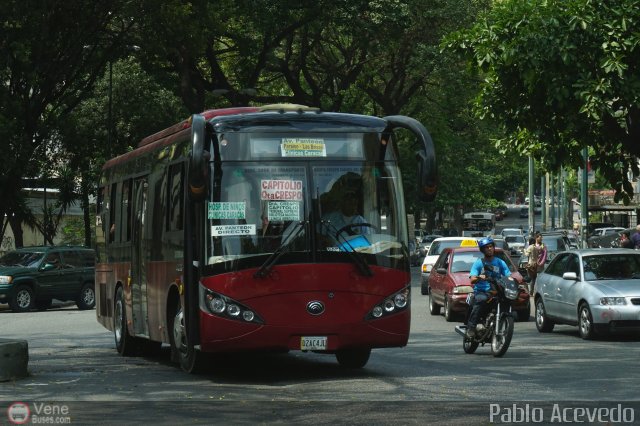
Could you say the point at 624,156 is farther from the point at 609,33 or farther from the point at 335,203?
the point at 335,203

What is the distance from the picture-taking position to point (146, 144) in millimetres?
17250

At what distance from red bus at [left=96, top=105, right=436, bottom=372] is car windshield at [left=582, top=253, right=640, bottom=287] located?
25.8ft

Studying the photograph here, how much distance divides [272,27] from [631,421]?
2997 centimetres

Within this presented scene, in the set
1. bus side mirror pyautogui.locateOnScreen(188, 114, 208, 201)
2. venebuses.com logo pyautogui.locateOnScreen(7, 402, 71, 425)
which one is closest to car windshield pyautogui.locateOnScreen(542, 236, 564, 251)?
bus side mirror pyautogui.locateOnScreen(188, 114, 208, 201)

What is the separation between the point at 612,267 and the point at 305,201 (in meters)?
9.11

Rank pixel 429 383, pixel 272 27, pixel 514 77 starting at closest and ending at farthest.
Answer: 1. pixel 429 383
2. pixel 514 77
3. pixel 272 27

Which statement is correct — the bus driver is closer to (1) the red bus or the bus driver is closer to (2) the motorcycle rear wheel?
(1) the red bus

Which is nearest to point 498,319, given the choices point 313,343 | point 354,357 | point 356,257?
point 354,357

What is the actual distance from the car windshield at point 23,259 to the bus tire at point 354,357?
19.4 meters

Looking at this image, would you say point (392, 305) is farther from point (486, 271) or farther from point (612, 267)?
point (612, 267)

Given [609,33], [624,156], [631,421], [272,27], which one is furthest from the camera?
[272,27]

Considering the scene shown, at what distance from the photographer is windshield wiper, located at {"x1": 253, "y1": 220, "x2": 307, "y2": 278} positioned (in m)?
13.1

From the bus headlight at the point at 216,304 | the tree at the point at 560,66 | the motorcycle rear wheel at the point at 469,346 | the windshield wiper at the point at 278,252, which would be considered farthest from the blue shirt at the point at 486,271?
the tree at the point at 560,66

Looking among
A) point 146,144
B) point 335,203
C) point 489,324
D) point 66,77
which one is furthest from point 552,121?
point 66,77
